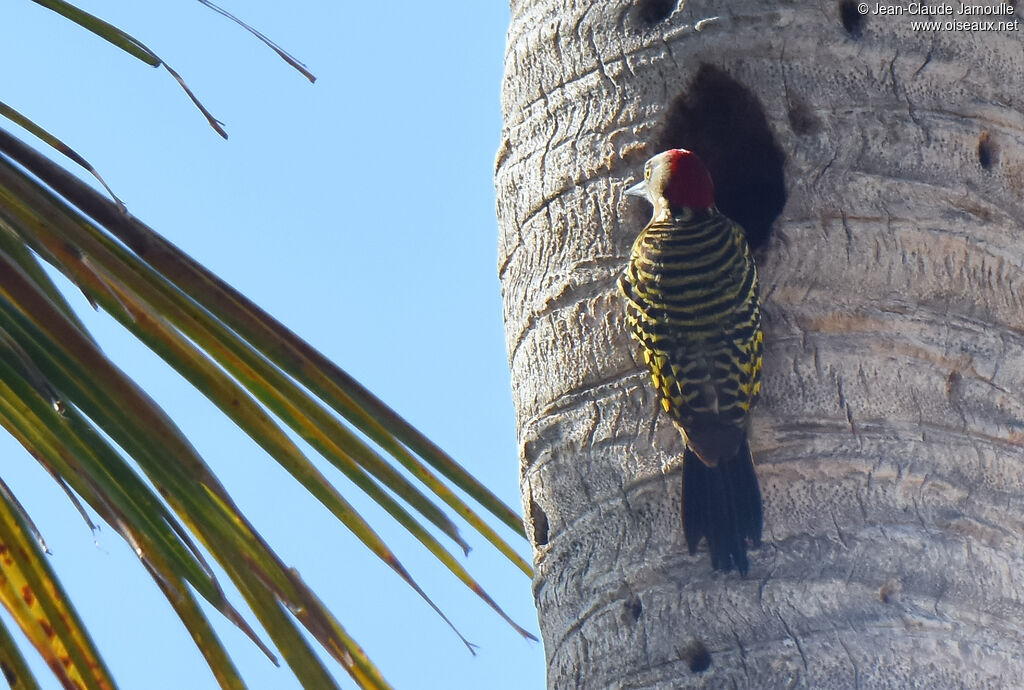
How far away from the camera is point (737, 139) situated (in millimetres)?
2578

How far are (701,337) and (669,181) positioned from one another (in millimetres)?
325

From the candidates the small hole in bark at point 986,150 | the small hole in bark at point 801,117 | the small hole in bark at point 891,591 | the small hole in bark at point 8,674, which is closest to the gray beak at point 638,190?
the small hole in bark at point 801,117

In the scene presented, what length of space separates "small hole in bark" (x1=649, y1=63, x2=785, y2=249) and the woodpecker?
0.17 feet

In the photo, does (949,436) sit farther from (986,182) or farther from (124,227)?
(124,227)

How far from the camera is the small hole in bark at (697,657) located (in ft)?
6.55

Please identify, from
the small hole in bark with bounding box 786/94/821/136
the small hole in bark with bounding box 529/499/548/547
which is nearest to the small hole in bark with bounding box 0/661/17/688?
the small hole in bark with bounding box 529/499/548/547

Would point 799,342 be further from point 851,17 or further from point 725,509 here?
point 851,17

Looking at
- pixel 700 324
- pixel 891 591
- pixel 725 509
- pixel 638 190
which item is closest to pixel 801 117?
pixel 638 190

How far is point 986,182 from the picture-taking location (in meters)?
2.37

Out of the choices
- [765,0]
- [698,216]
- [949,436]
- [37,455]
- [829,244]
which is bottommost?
[37,455]

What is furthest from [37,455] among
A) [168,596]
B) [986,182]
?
[986,182]

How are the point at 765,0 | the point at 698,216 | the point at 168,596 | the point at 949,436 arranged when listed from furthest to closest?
the point at 698,216 < the point at 765,0 < the point at 949,436 < the point at 168,596

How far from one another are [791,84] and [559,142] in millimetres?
482

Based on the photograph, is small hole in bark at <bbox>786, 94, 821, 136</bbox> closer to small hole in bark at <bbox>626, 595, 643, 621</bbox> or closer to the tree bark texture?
the tree bark texture
